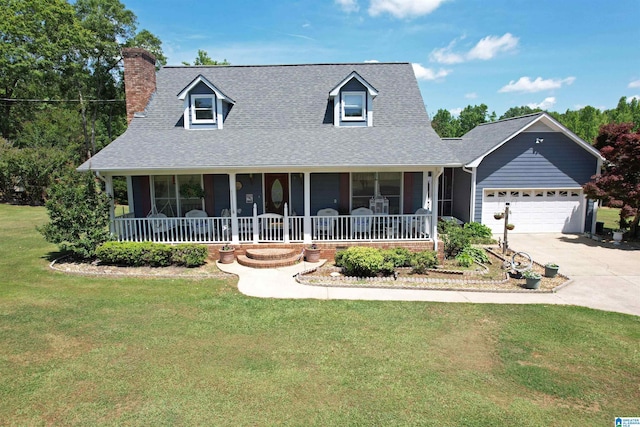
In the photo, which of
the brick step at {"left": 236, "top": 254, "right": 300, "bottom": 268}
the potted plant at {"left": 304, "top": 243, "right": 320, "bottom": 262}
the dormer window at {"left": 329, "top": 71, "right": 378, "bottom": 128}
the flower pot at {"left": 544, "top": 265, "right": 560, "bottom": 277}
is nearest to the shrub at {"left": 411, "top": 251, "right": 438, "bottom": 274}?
the potted plant at {"left": 304, "top": 243, "right": 320, "bottom": 262}

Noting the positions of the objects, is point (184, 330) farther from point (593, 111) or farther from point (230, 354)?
point (593, 111)

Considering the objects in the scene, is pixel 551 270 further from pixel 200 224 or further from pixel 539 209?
pixel 200 224

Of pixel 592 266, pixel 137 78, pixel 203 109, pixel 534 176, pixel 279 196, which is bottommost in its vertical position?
pixel 592 266

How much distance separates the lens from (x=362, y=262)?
1027 cm

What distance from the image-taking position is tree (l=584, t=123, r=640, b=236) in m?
14.3

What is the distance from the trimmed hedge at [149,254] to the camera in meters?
11.2

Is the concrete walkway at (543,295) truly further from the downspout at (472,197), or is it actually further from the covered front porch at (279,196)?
the downspout at (472,197)

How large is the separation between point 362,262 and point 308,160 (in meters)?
3.80

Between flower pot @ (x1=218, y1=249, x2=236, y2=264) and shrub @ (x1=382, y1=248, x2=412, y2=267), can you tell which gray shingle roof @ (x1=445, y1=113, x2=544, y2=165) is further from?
flower pot @ (x1=218, y1=249, x2=236, y2=264)

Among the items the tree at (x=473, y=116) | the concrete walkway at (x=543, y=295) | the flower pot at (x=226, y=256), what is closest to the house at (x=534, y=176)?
the concrete walkway at (x=543, y=295)

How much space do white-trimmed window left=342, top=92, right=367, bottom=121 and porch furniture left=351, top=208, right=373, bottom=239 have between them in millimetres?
3687

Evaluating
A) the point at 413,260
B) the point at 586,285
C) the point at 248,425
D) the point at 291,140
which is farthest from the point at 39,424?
the point at 586,285

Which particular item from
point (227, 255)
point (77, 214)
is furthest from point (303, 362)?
point (77, 214)

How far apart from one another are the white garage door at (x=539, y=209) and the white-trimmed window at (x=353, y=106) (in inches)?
268
